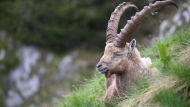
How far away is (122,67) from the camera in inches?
305

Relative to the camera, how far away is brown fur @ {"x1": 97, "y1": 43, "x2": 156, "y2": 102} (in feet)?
25.0

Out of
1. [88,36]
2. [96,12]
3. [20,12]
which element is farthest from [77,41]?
[20,12]

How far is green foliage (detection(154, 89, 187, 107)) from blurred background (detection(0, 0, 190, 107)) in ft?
99.4

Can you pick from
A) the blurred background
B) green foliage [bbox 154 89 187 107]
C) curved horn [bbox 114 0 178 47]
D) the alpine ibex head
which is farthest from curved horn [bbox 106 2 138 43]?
the blurred background

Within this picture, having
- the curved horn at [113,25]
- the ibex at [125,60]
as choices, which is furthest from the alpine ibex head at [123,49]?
the curved horn at [113,25]

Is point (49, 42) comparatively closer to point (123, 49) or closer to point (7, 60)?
point (7, 60)

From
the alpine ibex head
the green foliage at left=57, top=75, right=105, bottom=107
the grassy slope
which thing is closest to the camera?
the grassy slope

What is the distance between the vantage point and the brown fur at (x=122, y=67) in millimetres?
7633

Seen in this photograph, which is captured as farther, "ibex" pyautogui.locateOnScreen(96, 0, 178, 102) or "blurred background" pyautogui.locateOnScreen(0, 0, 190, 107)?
"blurred background" pyautogui.locateOnScreen(0, 0, 190, 107)

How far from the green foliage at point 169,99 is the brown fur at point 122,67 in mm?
1719

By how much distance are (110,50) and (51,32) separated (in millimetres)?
35043

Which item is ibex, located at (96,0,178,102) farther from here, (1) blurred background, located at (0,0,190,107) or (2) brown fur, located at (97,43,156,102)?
(1) blurred background, located at (0,0,190,107)

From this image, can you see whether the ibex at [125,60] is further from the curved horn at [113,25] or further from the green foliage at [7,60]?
the green foliage at [7,60]

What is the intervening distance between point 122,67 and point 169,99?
2.04 metres
